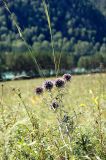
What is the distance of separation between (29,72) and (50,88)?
417 ft

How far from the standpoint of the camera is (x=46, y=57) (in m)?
131

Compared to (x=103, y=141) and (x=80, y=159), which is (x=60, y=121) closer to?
Answer: (x=80, y=159)

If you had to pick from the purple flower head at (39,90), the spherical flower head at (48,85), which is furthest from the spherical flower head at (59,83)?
the purple flower head at (39,90)

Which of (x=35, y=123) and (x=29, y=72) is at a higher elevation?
(x=29, y=72)

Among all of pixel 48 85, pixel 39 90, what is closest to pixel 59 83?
pixel 48 85

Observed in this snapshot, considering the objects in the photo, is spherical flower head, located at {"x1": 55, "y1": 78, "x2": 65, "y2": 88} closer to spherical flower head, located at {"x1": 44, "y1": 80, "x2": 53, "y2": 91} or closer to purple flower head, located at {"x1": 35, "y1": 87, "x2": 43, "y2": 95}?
spherical flower head, located at {"x1": 44, "y1": 80, "x2": 53, "y2": 91}

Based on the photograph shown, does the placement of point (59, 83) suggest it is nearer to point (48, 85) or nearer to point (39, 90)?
point (48, 85)

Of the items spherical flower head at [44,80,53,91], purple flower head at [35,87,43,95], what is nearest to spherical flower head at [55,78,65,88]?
spherical flower head at [44,80,53,91]

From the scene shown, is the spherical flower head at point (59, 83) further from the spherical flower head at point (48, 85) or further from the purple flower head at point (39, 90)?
the purple flower head at point (39, 90)

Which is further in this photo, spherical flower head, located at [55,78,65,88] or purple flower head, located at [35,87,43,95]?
purple flower head, located at [35,87,43,95]

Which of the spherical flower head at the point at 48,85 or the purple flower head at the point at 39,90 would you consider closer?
the spherical flower head at the point at 48,85

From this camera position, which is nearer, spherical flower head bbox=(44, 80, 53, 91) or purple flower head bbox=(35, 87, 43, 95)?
spherical flower head bbox=(44, 80, 53, 91)

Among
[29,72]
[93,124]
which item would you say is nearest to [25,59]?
[29,72]

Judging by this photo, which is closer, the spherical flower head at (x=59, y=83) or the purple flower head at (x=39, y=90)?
the spherical flower head at (x=59, y=83)
